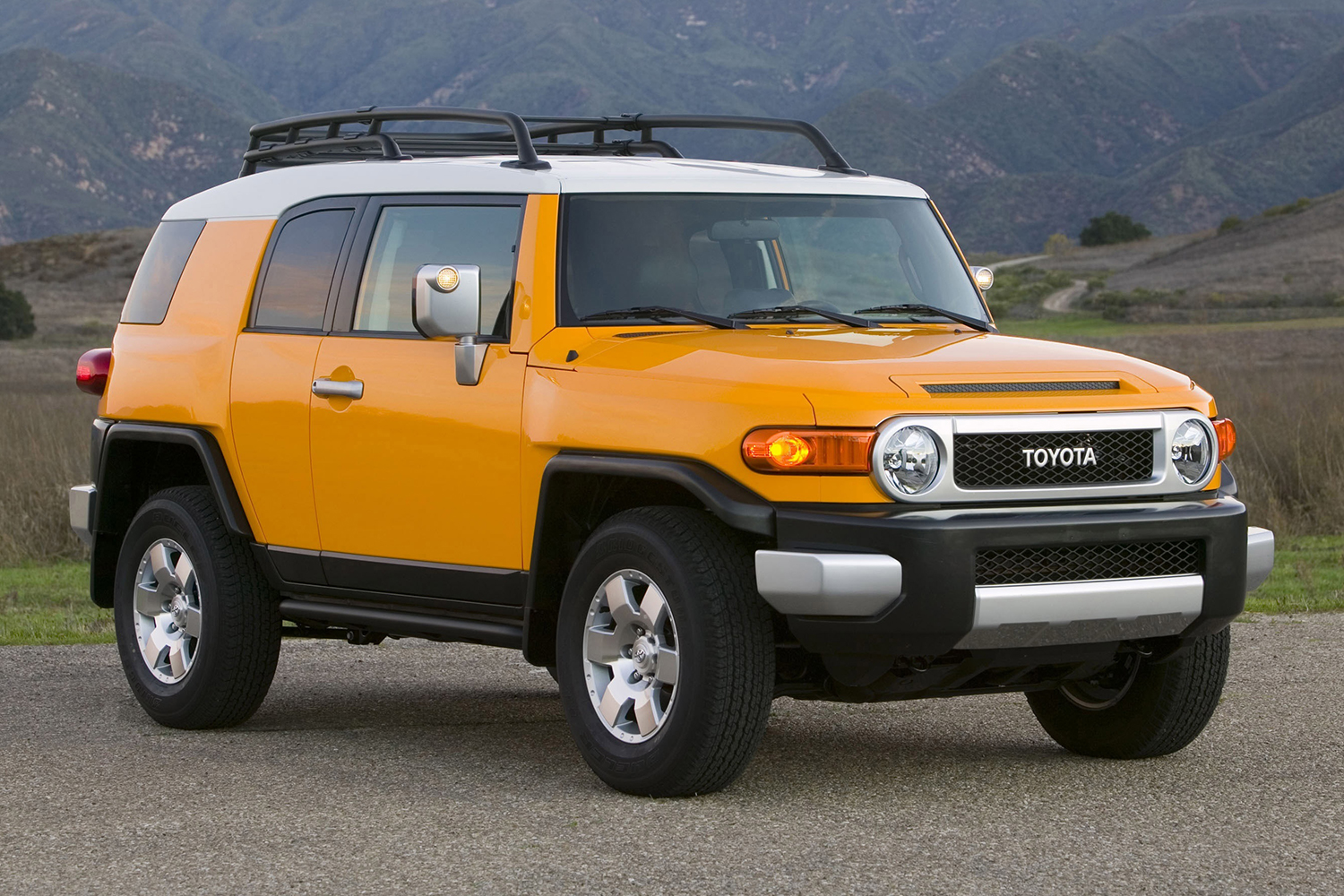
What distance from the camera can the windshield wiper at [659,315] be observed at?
22.0 feet

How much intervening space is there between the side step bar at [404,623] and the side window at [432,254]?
3.27ft

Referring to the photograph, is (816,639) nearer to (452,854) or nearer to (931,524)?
(931,524)

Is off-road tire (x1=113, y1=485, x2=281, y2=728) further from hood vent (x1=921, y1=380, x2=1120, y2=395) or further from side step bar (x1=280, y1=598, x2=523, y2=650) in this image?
hood vent (x1=921, y1=380, x2=1120, y2=395)

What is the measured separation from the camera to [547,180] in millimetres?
6863

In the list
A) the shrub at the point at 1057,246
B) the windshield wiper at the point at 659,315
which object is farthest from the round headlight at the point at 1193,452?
the shrub at the point at 1057,246

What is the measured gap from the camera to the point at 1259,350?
1753 inches

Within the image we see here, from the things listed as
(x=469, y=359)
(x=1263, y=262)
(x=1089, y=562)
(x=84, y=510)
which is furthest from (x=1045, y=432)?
(x=1263, y=262)

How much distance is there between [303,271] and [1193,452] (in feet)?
11.0

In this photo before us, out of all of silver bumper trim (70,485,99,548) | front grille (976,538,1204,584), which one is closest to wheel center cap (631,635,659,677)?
front grille (976,538,1204,584)

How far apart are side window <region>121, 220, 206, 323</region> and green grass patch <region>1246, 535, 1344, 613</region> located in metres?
6.38

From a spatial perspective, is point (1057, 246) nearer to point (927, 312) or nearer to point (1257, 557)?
point (927, 312)

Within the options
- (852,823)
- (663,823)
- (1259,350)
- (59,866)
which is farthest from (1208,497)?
(1259,350)

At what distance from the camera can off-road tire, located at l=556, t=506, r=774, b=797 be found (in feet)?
19.4

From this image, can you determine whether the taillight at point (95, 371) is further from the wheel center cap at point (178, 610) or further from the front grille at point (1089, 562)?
the front grille at point (1089, 562)
